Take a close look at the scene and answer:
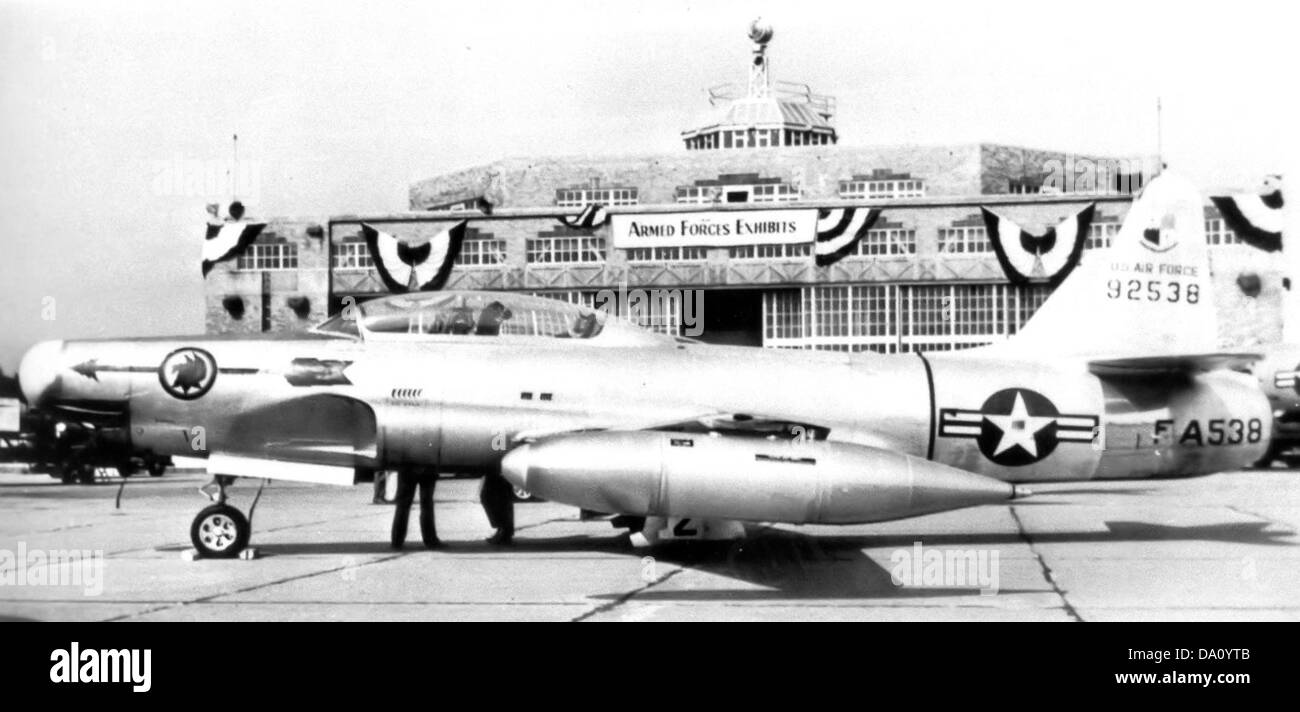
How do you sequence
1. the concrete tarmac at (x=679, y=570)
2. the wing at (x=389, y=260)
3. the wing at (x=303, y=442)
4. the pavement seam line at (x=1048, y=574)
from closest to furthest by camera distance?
the pavement seam line at (x=1048, y=574)
the concrete tarmac at (x=679, y=570)
the wing at (x=303, y=442)
the wing at (x=389, y=260)

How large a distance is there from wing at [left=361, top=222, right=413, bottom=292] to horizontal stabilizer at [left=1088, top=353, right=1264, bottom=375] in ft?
101

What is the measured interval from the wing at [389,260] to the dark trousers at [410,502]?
28.2 m

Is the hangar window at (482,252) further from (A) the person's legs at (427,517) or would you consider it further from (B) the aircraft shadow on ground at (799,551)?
(A) the person's legs at (427,517)

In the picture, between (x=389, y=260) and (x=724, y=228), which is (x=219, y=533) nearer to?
(x=389, y=260)

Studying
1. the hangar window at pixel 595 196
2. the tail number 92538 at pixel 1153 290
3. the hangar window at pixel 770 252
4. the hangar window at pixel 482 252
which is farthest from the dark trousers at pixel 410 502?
the hangar window at pixel 595 196

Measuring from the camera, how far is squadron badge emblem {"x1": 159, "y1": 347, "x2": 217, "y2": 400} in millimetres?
11984

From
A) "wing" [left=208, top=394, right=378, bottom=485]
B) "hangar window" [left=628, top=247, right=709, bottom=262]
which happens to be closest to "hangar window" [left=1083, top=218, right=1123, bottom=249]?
"hangar window" [left=628, top=247, right=709, bottom=262]

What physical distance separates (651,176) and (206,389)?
3966 cm

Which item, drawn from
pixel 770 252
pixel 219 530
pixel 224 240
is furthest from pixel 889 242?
pixel 219 530

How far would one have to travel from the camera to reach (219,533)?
12.4m

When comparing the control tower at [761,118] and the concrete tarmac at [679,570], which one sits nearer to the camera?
the concrete tarmac at [679,570]

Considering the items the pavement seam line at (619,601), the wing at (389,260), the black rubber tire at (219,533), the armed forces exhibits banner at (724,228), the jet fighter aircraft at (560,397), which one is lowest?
the pavement seam line at (619,601)

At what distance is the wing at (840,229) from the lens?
40500 mm

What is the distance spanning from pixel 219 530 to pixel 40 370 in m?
2.19
